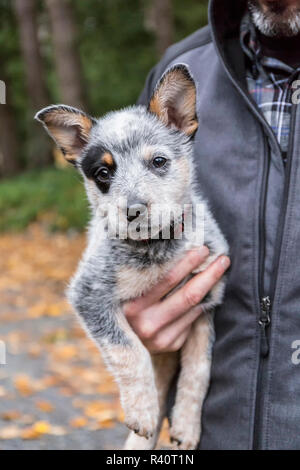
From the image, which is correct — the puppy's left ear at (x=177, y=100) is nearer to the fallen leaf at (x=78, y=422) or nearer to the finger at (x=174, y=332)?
the finger at (x=174, y=332)

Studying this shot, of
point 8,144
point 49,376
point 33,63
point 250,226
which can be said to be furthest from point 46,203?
point 250,226

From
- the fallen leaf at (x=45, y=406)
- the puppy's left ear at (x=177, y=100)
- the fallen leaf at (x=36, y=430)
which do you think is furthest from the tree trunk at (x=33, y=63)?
the puppy's left ear at (x=177, y=100)

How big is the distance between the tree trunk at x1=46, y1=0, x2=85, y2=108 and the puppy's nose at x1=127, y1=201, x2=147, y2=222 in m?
10.3

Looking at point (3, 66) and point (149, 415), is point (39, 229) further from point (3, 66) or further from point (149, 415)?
point (149, 415)

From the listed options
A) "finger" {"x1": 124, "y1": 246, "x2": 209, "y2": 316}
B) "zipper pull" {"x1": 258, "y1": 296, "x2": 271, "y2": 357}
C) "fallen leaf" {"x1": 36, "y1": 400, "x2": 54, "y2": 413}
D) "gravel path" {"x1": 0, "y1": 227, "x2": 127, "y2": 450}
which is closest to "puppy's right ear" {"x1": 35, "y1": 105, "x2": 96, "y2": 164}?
"finger" {"x1": 124, "y1": 246, "x2": 209, "y2": 316}

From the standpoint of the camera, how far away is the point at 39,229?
14.2m

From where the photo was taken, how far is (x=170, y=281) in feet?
9.19

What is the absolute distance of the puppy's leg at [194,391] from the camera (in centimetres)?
279

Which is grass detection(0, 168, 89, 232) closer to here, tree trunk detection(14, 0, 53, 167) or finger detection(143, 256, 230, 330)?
tree trunk detection(14, 0, 53, 167)

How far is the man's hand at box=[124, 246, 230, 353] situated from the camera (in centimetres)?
273

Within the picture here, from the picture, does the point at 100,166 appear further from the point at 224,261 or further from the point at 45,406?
the point at 45,406

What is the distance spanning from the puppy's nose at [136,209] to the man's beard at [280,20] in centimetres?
103

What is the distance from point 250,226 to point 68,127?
992 mm

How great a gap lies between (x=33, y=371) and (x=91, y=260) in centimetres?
427
